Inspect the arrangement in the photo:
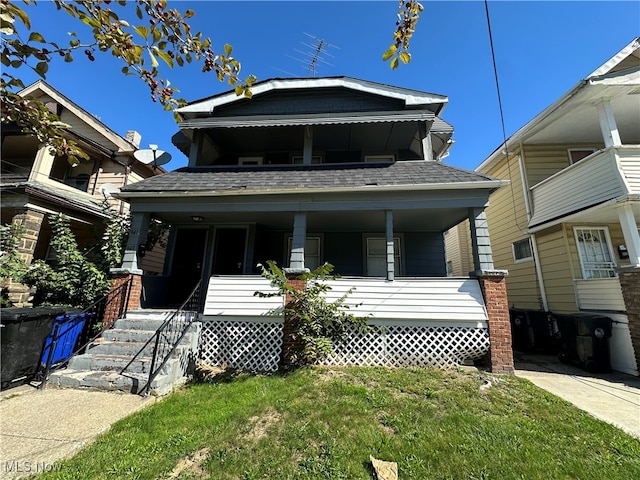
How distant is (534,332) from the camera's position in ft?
27.4

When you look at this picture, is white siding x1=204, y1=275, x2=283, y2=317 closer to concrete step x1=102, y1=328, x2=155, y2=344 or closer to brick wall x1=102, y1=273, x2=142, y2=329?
concrete step x1=102, y1=328, x2=155, y2=344

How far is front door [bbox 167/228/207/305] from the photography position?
871cm

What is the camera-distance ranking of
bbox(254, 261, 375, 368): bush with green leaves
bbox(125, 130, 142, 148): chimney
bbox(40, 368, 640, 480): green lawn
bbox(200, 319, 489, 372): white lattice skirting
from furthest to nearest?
bbox(125, 130, 142, 148): chimney
bbox(200, 319, 489, 372): white lattice skirting
bbox(254, 261, 375, 368): bush with green leaves
bbox(40, 368, 640, 480): green lawn

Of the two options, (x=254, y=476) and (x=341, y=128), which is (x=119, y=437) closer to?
(x=254, y=476)

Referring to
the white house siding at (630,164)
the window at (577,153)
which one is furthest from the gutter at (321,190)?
the window at (577,153)

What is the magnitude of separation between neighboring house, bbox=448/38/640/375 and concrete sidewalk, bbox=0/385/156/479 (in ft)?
33.1

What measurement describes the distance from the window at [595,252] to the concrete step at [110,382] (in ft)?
35.9

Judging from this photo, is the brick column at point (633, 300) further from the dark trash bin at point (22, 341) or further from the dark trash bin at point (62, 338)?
the dark trash bin at point (22, 341)

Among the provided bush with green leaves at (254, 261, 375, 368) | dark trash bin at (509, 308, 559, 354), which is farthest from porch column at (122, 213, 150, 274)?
dark trash bin at (509, 308, 559, 354)

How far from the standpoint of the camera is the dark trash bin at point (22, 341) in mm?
4840

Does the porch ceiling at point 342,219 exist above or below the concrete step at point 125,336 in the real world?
above

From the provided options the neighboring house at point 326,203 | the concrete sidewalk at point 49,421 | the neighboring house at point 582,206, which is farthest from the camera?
the neighboring house at point 582,206

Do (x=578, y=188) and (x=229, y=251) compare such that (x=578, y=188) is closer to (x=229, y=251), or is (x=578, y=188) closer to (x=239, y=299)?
(x=239, y=299)

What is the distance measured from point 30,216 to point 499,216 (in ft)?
54.5
